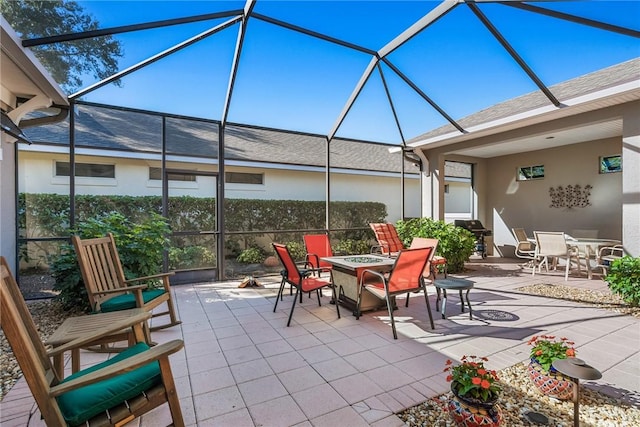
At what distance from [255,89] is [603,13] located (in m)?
5.06

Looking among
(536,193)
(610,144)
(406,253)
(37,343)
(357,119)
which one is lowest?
(37,343)

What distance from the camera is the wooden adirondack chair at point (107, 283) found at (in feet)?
9.80

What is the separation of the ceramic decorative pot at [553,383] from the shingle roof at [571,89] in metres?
4.69

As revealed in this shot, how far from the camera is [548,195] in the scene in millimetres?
8359

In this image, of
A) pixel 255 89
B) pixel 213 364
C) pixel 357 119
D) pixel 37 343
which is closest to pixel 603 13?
pixel 357 119

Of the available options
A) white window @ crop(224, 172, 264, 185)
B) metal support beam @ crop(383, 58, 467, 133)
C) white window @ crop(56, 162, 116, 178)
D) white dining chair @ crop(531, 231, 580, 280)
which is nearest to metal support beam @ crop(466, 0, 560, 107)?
metal support beam @ crop(383, 58, 467, 133)

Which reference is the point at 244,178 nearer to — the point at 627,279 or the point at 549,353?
the point at 549,353

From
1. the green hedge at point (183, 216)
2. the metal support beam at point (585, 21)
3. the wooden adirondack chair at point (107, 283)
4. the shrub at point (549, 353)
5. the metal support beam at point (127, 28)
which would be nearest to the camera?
the shrub at point (549, 353)

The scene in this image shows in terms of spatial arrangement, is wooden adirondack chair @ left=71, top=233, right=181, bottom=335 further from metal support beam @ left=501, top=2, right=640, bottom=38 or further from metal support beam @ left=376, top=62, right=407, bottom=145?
metal support beam @ left=501, top=2, right=640, bottom=38

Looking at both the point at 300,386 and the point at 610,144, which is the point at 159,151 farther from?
the point at 610,144

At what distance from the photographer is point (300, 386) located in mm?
2393

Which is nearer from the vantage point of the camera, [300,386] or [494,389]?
[494,389]

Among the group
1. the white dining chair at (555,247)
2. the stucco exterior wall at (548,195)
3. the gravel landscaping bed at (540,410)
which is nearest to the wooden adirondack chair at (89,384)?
the gravel landscaping bed at (540,410)

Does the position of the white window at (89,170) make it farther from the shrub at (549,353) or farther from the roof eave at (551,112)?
the roof eave at (551,112)
